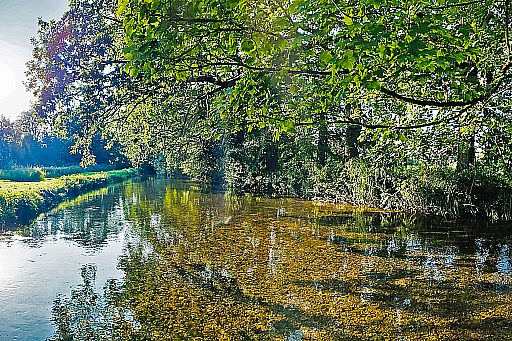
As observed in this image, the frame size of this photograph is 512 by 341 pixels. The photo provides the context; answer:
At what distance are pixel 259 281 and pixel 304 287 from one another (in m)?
0.70

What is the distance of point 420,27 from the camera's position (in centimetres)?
327

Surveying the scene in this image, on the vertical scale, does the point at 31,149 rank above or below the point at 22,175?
above

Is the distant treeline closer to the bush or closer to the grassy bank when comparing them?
the bush

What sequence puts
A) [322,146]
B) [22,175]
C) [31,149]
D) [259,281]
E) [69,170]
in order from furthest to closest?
[31,149] → [69,170] → [22,175] → [322,146] → [259,281]

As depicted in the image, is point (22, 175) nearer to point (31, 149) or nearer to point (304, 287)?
point (31, 149)

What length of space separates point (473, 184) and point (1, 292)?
410 inches

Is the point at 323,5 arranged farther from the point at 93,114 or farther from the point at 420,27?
the point at 93,114

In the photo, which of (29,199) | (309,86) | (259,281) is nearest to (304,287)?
(259,281)

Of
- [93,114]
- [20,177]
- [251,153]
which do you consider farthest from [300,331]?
[20,177]

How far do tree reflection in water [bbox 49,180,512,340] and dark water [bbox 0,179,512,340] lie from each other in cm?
2

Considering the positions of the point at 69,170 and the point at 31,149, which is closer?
the point at 69,170

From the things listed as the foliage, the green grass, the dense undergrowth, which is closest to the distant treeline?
the green grass

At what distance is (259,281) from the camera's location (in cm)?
618

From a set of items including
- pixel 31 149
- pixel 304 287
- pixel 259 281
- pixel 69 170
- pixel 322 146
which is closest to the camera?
pixel 304 287
